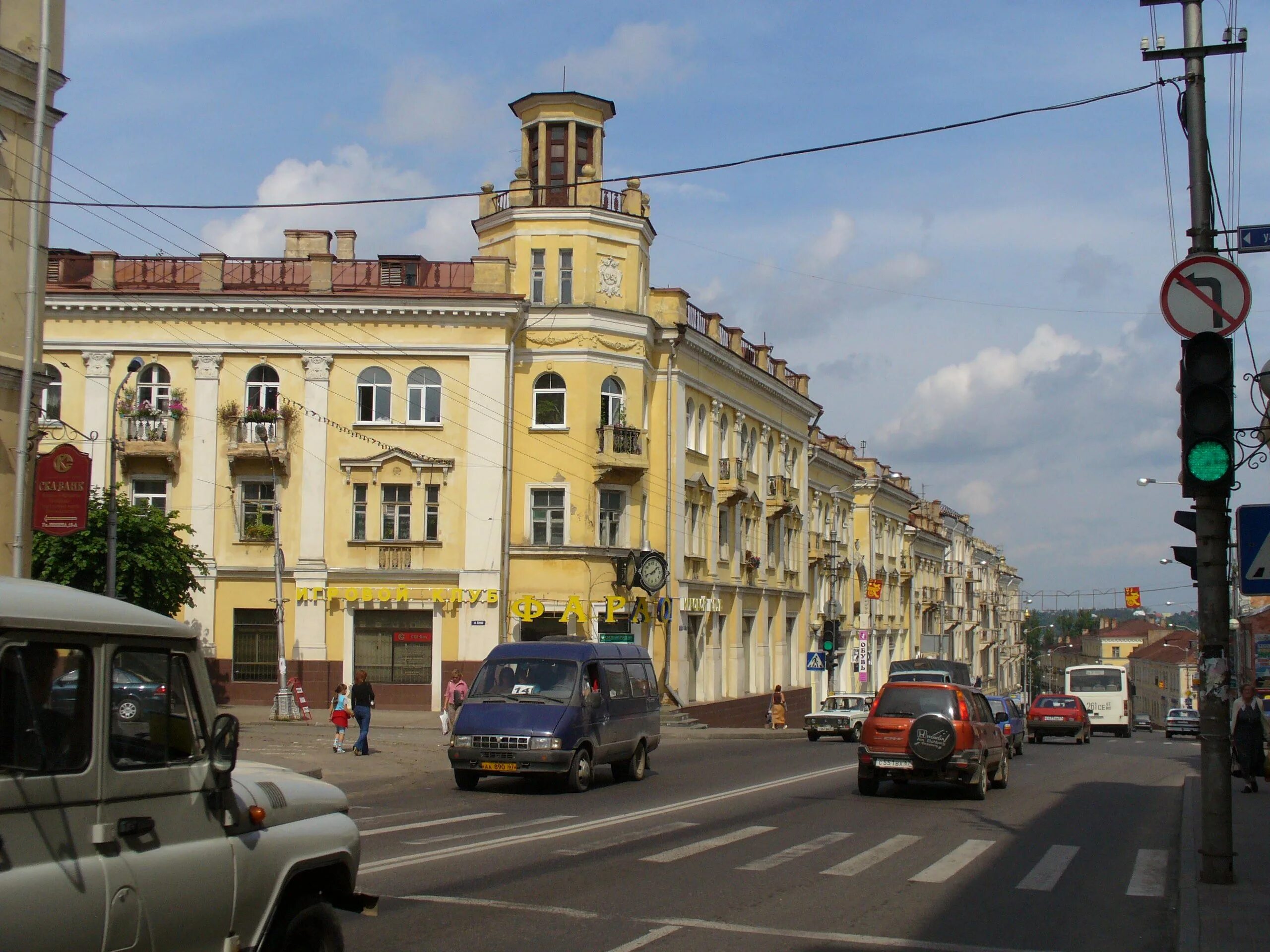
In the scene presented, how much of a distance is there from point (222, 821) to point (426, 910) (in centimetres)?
455

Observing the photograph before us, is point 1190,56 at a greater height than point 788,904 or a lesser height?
greater

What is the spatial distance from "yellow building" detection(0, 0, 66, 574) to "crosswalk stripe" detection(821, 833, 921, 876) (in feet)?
53.6

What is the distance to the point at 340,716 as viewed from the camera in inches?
1048

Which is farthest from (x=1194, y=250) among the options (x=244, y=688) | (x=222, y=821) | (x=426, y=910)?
(x=244, y=688)

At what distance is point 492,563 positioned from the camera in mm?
41188

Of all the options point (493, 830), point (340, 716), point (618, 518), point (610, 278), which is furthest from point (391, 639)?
point (493, 830)

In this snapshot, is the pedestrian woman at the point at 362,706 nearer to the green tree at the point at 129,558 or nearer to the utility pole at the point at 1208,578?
the green tree at the point at 129,558

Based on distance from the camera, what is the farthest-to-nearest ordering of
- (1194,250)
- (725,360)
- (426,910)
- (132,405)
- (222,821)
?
1. (725,360)
2. (132,405)
3. (1194,250)
4. (426,910)
5. (222,821)

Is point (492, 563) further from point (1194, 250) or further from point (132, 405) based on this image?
point (1194, 250)

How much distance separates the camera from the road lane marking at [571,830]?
12.2 m

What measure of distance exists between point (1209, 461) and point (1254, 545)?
0.93 metres

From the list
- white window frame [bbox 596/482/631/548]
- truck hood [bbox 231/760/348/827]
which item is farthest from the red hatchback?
truck hood [bbox 231/760/348/827]

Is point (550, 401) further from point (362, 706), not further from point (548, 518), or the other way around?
point (362, 706)

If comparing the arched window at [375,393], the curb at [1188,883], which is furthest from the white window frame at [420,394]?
the curb at [1188,883]
